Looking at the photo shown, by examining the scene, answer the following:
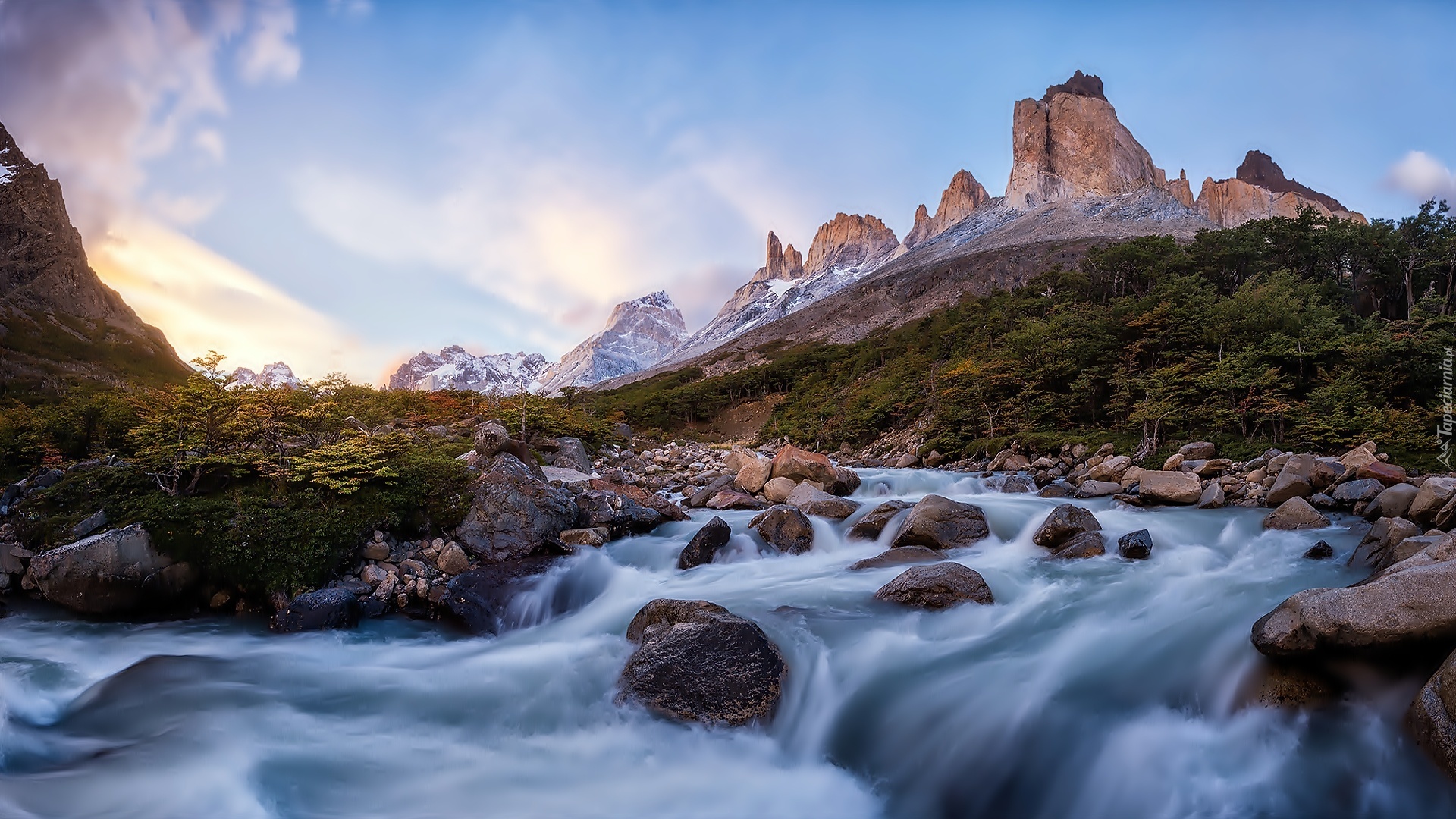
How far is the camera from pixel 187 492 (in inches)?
364

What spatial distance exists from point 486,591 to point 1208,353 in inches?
893

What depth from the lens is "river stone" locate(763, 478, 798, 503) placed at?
16.0 metres

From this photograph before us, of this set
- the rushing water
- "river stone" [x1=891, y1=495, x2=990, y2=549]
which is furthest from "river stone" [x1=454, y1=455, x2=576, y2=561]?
"river stone" [x1=891, y1=495, x2=990, y2=549]

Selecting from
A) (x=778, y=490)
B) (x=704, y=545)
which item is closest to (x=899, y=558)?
(x=704, y=545)

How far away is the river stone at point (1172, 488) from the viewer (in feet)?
43.7

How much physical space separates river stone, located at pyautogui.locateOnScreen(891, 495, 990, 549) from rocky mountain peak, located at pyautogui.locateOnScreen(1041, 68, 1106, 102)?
195356 mm

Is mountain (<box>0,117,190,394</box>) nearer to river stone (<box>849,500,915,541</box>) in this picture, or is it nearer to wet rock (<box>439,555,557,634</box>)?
wet rock (<box>439,555,557,634</box>)

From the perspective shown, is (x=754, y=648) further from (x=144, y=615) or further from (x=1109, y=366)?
(x=1109, y=366)

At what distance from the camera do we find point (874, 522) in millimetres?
12328

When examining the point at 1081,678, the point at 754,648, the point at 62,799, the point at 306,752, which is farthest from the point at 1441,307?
the point at 62,799

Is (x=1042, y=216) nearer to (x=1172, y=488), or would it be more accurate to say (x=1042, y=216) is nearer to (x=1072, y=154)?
(x=1072, y=154)

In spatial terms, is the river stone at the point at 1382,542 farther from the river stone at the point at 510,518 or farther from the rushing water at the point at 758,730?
the river stone at the point at 510,518

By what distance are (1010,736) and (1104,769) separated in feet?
2.57

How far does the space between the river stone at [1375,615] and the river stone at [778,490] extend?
435 inches
